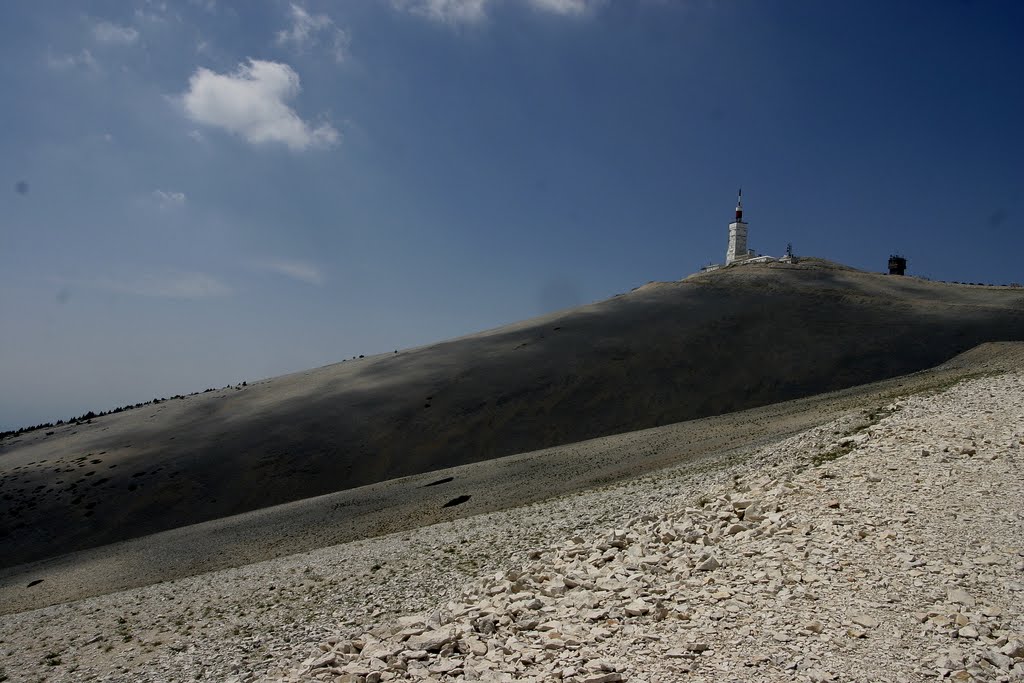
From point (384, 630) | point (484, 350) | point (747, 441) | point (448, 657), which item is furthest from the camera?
point (484, 350)

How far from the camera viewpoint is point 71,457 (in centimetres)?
3772

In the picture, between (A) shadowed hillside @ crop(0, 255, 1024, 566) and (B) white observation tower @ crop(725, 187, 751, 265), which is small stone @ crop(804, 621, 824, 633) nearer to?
(A) shadowed hillside @ crop(0, 255, 1024, 566)

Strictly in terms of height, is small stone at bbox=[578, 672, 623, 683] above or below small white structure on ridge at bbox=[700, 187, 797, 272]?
below

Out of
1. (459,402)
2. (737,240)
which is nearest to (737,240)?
(737,240)

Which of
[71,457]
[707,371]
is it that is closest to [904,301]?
[707,371]

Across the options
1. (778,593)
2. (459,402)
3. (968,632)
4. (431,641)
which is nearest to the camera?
(968,632)

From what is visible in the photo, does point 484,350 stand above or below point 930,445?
above

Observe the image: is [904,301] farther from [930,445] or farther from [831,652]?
[831,652]

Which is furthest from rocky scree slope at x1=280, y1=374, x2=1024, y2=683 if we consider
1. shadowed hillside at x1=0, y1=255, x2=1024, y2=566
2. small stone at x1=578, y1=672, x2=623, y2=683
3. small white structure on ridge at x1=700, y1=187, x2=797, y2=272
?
small white structure on ridge at x1=700, y1=187, x2=797, y2=272

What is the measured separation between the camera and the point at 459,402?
41.0m

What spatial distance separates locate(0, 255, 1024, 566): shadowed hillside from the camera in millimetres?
33281

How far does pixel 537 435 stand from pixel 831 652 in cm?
2795

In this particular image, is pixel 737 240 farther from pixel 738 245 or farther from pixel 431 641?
pixel 431 641

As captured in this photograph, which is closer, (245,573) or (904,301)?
(245,573)
